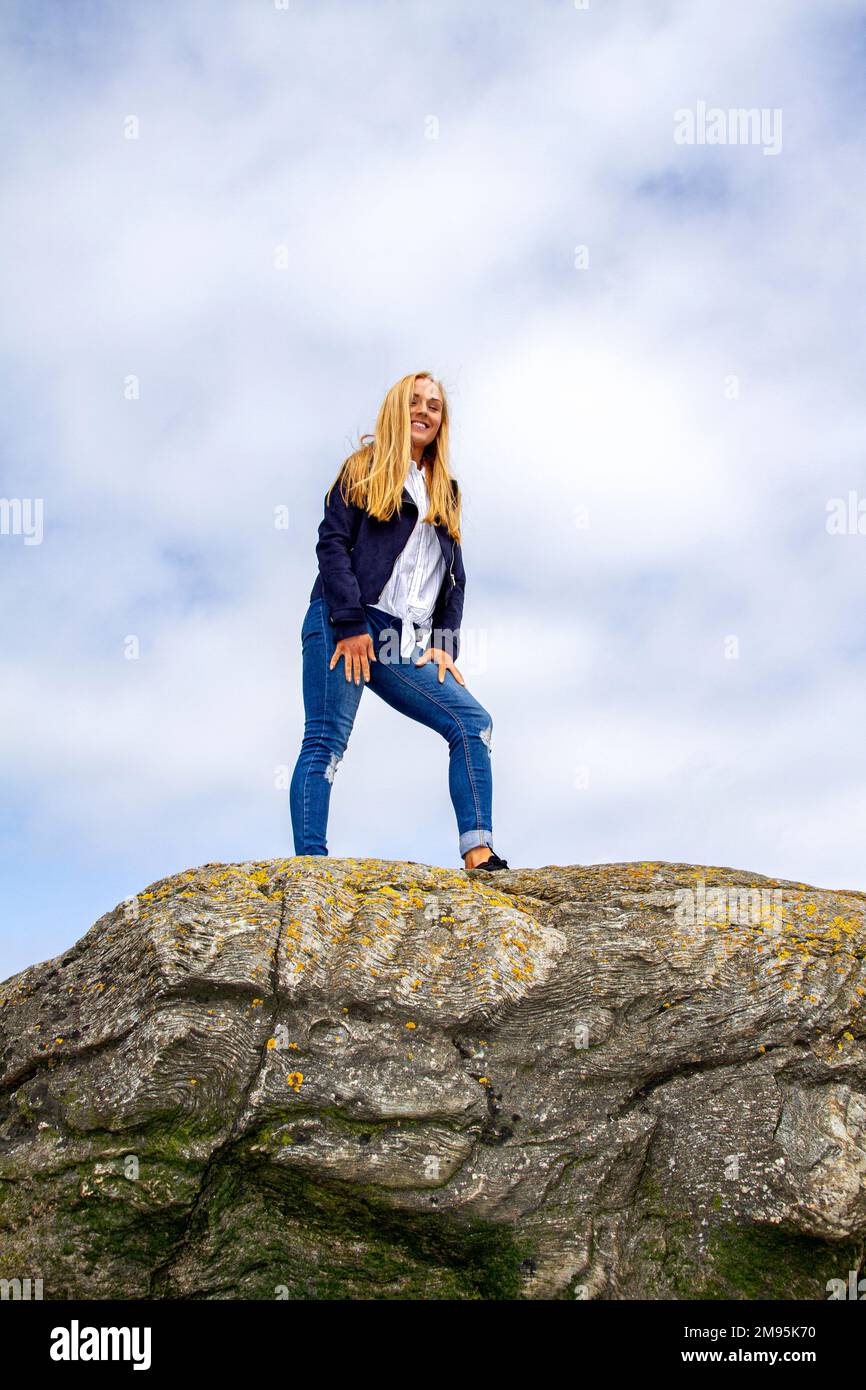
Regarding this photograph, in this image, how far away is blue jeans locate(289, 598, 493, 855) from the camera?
7.12 meters

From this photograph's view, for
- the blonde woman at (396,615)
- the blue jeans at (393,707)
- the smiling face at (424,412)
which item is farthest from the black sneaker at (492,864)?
the smiling face at (424,412)

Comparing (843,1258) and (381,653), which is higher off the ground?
(381,653)

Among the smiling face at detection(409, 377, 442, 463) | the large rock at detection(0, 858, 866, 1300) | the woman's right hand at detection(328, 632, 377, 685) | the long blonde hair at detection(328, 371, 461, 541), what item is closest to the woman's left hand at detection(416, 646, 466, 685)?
the woman's right hand at detection(328, 632, 377, 685)

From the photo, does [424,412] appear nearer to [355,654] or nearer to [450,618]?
[450,618]

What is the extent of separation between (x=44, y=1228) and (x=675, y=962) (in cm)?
315

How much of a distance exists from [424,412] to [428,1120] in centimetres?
475

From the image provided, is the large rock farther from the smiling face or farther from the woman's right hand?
the smiling face

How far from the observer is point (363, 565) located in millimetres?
7617

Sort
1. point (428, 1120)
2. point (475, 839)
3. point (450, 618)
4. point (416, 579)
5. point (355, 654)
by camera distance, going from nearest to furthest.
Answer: point (428, 1120) → point (475, 839) → point (355, 654) → point (416, 579) → point (450, 618)

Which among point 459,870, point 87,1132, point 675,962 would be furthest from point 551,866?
point 87,1132

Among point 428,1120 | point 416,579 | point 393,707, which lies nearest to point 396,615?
point 416,579

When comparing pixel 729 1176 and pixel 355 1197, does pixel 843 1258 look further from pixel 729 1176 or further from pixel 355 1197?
pixel 355 1197
